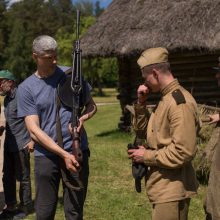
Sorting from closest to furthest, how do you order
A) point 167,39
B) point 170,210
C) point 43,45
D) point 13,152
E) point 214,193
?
point 170,210 < point 214,193 < point 43,45 < point 13,152 < point 167,39

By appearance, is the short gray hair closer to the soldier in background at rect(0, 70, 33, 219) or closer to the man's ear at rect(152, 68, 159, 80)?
the man's ear at rect(152, 68, 159, 80)

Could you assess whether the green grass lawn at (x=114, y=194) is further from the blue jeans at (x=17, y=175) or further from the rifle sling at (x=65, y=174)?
the rifle sling at (x=65, y=174)

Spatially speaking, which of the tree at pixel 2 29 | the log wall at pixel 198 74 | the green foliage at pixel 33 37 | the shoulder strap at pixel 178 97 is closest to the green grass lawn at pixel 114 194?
the log wall at pixel 198 74

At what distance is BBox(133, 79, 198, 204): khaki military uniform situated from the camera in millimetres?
3234

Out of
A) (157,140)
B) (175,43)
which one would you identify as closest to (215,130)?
(157,140)

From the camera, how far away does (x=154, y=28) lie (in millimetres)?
12727

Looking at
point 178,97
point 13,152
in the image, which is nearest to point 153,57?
point 178,97

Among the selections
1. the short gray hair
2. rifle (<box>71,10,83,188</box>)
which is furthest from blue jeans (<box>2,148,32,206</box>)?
the short gray hair

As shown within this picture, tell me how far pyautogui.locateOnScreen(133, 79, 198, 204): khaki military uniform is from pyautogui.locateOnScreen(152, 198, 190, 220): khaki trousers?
0.03m

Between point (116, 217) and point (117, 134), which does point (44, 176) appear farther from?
point (117, 134)

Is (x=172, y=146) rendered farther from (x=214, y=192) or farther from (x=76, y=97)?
(x=76, y=97)

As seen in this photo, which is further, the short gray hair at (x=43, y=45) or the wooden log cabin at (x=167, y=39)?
the wooden log cabin at (x=167, y=39)

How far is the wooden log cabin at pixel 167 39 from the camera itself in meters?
11.8

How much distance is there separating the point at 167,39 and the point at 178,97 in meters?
9.04
